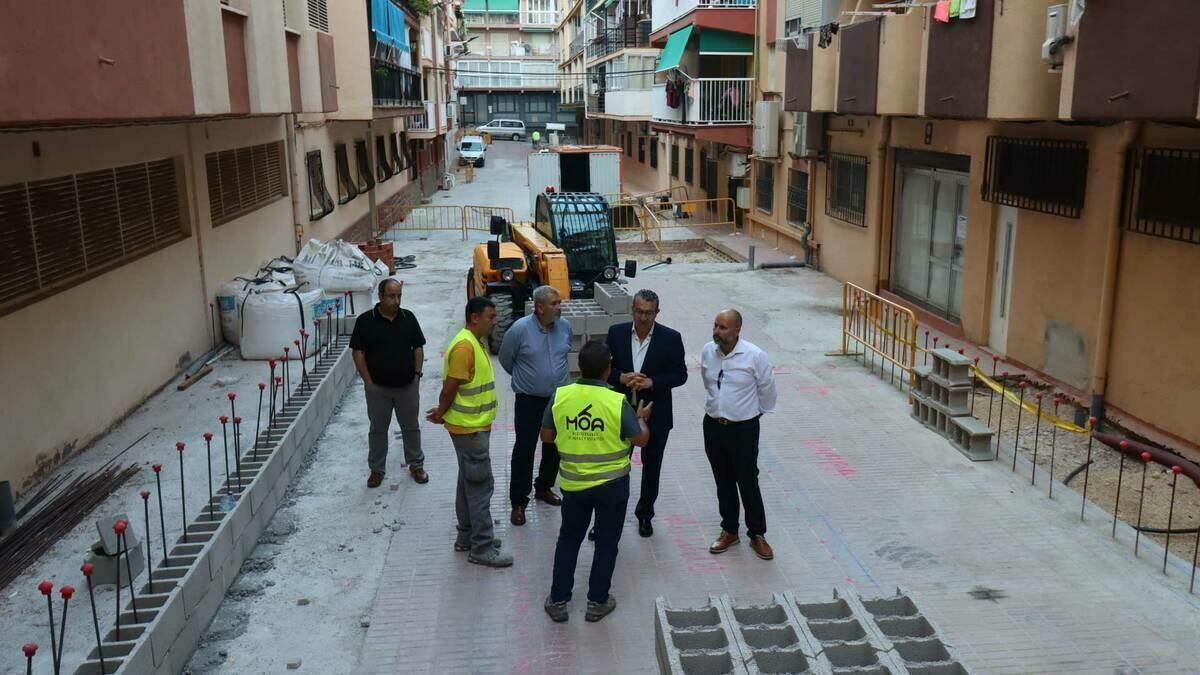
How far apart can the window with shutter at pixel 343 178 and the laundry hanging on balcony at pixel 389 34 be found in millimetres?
2271

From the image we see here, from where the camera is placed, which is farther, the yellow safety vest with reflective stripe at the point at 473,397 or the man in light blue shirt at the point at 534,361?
the man in light blue shirt at the point at 534,361

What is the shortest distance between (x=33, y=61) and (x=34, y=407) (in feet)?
10.2

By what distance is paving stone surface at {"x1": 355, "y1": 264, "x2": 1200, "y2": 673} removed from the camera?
17.5 ft

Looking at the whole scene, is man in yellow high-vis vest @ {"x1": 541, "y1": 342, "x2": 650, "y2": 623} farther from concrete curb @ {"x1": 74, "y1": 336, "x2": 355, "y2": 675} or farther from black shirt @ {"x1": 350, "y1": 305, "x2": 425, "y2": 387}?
black shirt @ {"x1": 350, "y1": 305, "x2": 425, "y2": 387}

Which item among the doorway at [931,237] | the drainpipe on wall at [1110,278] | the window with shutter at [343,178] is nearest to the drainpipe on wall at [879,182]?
the doorway at [931,237]

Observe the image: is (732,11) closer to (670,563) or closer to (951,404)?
(951,404)

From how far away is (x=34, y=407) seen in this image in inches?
282

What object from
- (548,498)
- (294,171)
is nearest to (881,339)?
(548,498)

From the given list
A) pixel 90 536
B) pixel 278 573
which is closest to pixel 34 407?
pixel 90 536

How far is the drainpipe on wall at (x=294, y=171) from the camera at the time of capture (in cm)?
1603

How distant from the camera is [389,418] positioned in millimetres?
7703

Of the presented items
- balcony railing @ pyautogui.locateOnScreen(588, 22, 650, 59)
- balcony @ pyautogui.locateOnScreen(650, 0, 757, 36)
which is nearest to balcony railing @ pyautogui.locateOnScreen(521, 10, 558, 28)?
balcony railing @ pyautogui.locateOnScreen(588, 22, 650, 59)

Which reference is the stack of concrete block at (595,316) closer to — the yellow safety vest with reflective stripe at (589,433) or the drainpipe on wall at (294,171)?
the yellow safety vest with reflective stripe at (589,433)

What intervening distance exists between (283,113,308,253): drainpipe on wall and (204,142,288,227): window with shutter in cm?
28
